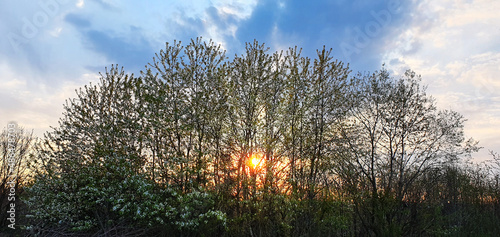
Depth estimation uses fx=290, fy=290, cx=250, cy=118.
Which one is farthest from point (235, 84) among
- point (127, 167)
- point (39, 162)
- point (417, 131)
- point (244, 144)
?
point (417, 131)

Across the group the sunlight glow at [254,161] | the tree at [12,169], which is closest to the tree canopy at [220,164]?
the sunlight glow at [254,161]

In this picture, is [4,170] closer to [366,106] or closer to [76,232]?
[76,232]

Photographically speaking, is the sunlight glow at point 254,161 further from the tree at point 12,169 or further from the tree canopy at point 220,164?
the tree at point 12,169

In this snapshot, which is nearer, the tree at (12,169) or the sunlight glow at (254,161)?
the sunlight glow at (254,161)

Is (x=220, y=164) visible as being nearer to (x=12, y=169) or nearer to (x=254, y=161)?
(x=254, y=161)

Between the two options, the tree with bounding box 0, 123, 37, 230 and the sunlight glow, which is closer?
the sunlight glow

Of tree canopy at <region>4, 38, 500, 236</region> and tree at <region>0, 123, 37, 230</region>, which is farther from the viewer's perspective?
tree at <region>0, 123, 37, 230</region>

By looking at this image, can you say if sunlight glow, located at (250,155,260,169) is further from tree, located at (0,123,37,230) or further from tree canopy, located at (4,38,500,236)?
tree, located at (0,123,37,230)

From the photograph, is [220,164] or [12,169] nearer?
[220,164]

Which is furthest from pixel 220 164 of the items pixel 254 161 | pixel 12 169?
pixel 12 169

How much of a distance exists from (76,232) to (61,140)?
4056 mm

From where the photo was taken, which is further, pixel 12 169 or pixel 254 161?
pixel 12 169

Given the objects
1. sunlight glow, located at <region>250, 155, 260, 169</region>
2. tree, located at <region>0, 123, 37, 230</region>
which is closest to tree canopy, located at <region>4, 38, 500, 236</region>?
sunlight glow, located at <region>250, 155, 260, 169</region>

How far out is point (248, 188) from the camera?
1001 cm
